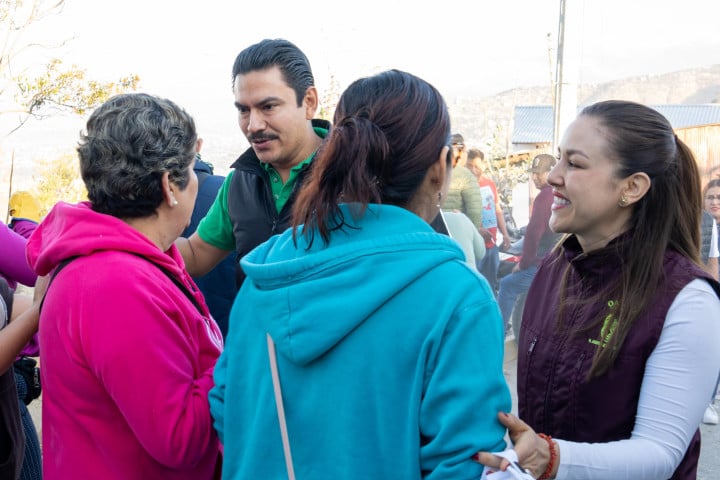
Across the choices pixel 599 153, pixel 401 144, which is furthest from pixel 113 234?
pixel 599 153

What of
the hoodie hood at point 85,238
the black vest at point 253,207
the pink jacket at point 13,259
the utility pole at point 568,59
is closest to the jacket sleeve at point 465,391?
the hoodie hood at point 85,238

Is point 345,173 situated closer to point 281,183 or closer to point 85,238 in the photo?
point 85,238

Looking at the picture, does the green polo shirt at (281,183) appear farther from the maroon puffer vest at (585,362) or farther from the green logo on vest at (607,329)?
the green logo on vest at (607,329)

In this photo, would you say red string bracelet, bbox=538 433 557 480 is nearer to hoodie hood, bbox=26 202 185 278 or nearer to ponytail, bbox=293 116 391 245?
ponytail, bbox=293 116 391 245

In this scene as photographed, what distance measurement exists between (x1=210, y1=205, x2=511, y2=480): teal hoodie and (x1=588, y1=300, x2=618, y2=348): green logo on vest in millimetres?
623

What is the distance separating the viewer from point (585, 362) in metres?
1.76

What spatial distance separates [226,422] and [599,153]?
119cm

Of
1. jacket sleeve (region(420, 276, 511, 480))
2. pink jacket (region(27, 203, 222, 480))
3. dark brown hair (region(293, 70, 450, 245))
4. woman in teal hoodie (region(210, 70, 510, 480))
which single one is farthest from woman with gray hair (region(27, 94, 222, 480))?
jacket sleeve (region(420, 276, 511, 480))

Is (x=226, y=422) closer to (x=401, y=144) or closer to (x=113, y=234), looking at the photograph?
(x=113, y=234)

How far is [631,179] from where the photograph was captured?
5.94 ft

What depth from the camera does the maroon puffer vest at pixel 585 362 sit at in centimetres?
168

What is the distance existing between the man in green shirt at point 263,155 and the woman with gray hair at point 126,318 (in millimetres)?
799

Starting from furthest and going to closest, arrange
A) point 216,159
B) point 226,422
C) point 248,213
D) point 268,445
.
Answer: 1. point 216,159
2. point 248,213
3. point 226,422
4. point 268,445

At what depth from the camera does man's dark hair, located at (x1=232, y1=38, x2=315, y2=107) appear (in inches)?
104
